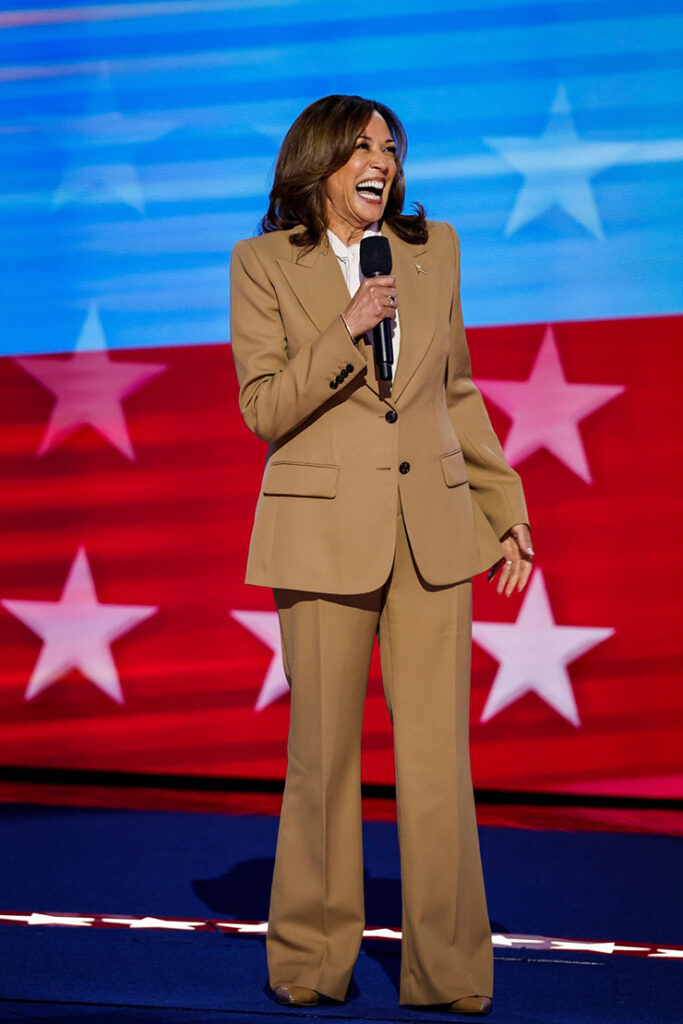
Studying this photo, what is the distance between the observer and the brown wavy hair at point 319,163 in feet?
6.96

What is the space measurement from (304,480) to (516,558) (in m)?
0.41

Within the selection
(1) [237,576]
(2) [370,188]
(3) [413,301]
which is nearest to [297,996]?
(3) [413,301]

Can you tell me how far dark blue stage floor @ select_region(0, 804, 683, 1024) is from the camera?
7.11ft

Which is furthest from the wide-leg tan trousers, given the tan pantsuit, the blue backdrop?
the blue backdrop

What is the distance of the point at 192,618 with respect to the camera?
4023mm

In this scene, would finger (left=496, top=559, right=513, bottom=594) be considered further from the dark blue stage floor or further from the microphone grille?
the dark blue stage floor

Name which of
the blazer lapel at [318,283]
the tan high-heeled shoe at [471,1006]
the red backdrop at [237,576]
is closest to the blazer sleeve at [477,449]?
the blazer lapel at [318,283]

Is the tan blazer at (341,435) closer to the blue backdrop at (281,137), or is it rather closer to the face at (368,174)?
the face at (368,174)

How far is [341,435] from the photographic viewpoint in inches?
82.9

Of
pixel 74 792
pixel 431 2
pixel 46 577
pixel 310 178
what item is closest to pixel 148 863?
pixel 74 792

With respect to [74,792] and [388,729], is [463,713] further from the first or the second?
[74,792]

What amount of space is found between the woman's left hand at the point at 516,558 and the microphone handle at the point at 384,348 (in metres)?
0.43

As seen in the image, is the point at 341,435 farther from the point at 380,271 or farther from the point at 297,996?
the point at 297,996

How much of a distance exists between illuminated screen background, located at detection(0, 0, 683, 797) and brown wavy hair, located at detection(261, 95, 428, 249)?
156cm
